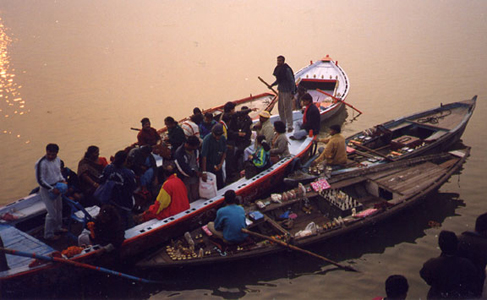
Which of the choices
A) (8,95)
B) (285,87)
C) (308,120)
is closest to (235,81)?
(285,87)

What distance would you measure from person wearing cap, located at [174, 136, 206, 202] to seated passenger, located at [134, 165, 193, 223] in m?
0.28

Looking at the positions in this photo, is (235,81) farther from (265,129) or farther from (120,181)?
(120,181)

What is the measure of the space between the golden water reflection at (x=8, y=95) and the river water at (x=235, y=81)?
8 cm

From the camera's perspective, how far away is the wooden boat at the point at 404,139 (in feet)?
32.1

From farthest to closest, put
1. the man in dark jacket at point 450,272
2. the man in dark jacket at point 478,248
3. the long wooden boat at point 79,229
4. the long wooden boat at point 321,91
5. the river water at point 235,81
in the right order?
the long wooden boat at point 321,91, the river water at point 235,81, the long wooden boat at point 79,229, the man in dark jacket at point 478,248, the man in dark jacket at point 450,272

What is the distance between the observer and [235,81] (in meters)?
20.8

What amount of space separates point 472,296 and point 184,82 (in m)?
17.8

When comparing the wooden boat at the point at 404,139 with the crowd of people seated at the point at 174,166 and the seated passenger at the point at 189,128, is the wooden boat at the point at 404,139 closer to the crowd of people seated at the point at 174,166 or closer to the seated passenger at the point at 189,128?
the crowd of people seated at the point at 174,166

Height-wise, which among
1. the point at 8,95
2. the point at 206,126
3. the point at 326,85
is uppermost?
the point at 8,95

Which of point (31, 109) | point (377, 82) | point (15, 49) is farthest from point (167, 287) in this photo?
point (15, 49)

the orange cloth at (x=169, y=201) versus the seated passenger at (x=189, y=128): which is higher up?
the seated passenger at (x=189, y=128)

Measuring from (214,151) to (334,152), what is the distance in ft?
10.9

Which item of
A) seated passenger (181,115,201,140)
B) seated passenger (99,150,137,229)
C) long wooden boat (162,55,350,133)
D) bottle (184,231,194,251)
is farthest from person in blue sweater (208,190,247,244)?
long wooden boat (162,55,350,133)

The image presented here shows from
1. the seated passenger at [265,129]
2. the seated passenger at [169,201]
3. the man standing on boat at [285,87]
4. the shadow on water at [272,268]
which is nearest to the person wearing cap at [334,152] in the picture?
the seated passenger at [265,129]
